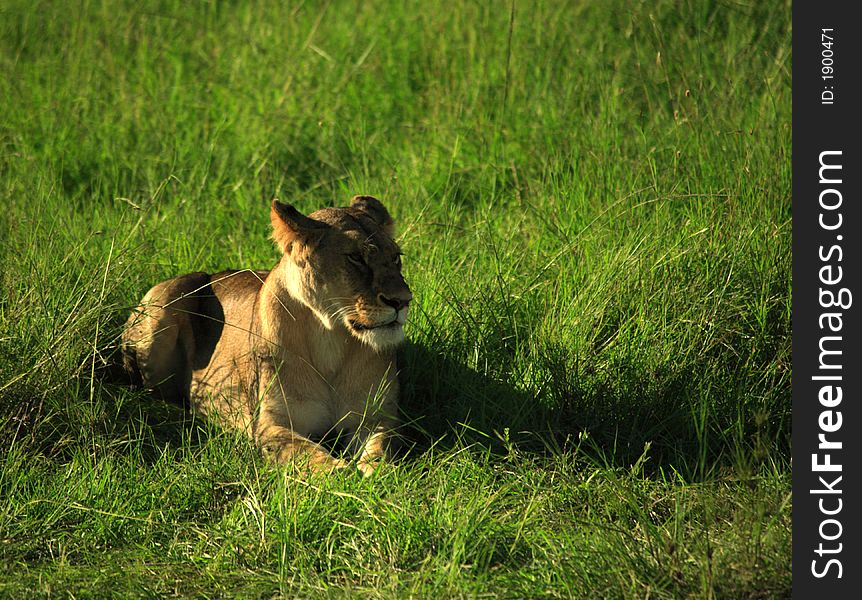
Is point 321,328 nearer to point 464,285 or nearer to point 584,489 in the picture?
point 464,285

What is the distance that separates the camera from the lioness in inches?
159

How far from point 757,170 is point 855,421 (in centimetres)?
193

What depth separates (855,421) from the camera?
3588 mm

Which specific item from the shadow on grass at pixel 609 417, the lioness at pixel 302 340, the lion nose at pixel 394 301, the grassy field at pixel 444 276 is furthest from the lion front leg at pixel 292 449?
the lion nose at pixel 394 301

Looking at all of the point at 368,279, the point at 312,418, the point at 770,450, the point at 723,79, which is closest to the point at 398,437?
the point at 312,418

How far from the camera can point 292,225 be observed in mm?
4055

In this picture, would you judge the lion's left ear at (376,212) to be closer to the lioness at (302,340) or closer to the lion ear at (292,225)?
the lioness at (302,340)

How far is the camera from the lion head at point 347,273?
3.99m

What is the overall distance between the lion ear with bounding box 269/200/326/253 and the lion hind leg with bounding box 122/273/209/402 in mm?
813

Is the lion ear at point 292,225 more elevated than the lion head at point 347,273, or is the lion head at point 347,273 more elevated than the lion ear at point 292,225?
the lion ear at point 292,225

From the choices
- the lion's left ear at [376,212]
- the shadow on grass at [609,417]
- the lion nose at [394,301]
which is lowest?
the shadow on grass at [609,417]

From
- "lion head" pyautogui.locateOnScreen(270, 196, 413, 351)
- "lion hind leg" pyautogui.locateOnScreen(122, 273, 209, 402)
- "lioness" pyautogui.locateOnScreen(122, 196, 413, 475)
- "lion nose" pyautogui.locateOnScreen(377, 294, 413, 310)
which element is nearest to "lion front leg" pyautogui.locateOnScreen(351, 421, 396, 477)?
Result: "lioness" pyautogui.locateOnScreen(122, 196, 413, 475)

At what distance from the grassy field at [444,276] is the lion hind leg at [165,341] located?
137mm

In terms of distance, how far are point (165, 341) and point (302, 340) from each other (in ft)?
2.82
